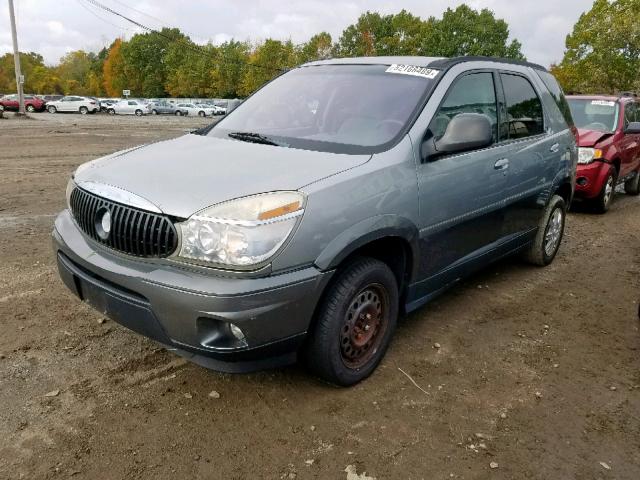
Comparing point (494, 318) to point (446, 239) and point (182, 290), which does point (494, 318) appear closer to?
point (446, 239)

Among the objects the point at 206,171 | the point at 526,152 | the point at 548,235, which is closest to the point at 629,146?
the point at 548,235

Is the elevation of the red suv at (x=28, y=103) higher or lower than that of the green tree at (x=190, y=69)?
lower

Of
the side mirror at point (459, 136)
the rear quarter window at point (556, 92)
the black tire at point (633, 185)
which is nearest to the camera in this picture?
the side mirror at point (459, 136)

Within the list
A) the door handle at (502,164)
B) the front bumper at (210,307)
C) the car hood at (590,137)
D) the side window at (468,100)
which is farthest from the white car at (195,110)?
the front bumper at (210,307)

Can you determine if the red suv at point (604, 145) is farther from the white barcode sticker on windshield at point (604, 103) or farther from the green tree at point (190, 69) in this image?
the green tree at point (190, 69)

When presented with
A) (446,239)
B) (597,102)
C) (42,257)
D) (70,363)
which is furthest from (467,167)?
(597,102)

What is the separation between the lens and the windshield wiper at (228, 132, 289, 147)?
133 inches

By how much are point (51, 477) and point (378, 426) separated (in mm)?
1544

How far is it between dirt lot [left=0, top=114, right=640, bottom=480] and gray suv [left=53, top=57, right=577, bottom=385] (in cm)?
35

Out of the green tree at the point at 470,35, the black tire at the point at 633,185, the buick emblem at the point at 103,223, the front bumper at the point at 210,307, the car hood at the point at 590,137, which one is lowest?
the black tire at the point at 633,185

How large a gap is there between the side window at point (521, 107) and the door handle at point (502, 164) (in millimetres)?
290

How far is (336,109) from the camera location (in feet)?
12.0

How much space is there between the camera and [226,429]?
2.75 meters

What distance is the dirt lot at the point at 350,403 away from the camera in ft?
8.29
